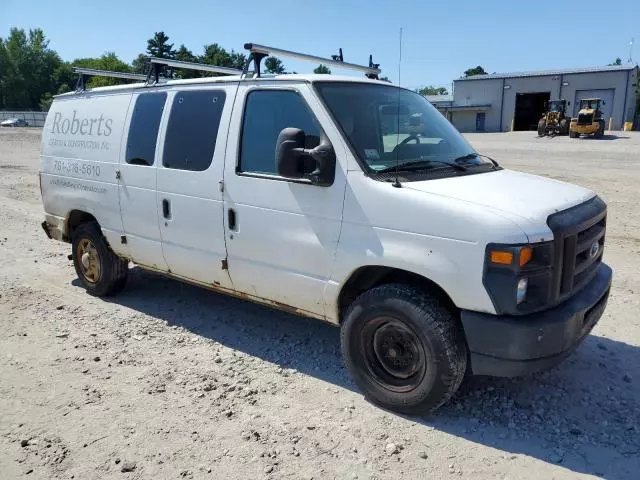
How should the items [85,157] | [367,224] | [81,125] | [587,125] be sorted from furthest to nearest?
[587,125]
[81,125]
[85,157]
[367,224]

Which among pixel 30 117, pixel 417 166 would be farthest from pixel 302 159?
pixel 30 117

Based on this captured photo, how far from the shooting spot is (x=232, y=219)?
4363 millimetres

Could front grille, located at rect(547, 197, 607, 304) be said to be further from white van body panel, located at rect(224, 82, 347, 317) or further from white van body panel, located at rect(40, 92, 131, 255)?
white van body panel, located at rect(40, 92, 131, 255)

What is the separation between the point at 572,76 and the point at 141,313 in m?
55.1

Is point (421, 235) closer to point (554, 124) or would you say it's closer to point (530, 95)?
point (554, 124)

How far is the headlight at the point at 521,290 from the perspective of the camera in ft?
10.1

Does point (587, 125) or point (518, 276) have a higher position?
point (587, 125)

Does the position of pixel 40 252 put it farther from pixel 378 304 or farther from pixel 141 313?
pixel 378 304

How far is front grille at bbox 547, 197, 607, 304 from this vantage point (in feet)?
10.5

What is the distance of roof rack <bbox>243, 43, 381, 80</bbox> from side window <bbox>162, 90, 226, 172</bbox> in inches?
15.6

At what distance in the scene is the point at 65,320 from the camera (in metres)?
5.45

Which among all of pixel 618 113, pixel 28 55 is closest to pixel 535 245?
pixel 618 113

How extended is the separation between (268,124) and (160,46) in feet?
303

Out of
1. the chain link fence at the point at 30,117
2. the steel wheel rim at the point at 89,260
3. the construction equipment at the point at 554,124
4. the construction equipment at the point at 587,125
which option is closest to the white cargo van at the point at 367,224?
the steel wheel rim at the point at 89,260
